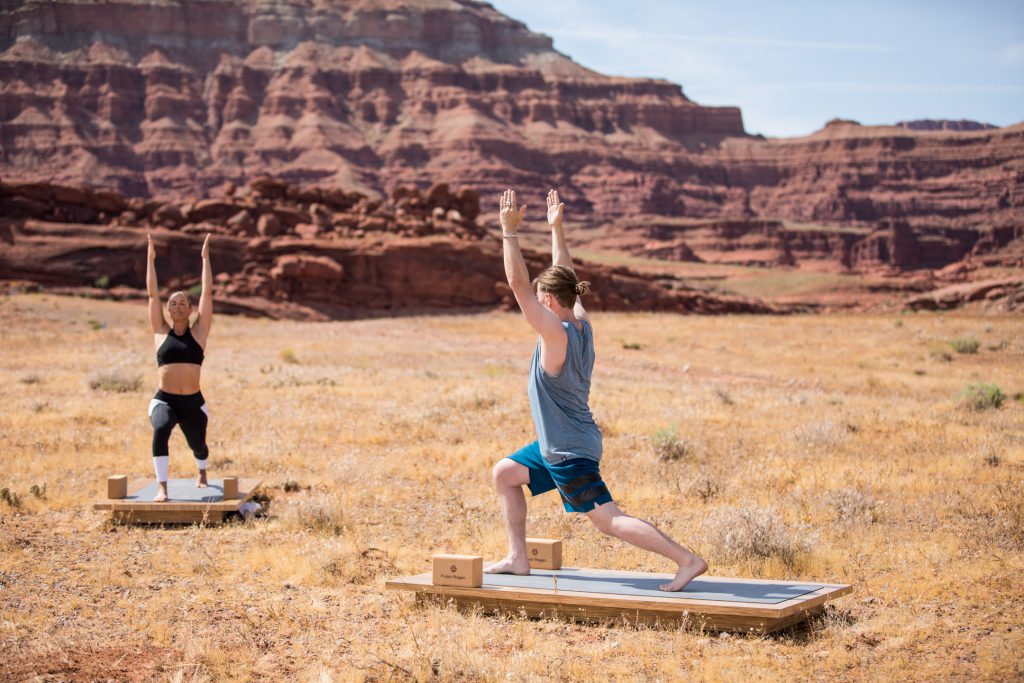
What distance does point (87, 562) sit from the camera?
325 inches

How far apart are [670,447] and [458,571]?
6.18m

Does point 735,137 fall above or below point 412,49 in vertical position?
below

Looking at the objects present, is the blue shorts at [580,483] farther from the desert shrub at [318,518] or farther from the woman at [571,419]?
the desert shrub at [318,518]

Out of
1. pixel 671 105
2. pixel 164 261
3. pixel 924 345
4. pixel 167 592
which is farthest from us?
pixel 671 105

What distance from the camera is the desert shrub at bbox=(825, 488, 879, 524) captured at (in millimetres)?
9227

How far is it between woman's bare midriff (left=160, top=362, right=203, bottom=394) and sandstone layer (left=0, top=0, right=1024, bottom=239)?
115m

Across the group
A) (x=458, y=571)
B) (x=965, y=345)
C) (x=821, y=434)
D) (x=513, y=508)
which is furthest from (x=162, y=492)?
(x=965, y=345)

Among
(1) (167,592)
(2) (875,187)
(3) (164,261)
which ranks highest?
(2) (875,187)

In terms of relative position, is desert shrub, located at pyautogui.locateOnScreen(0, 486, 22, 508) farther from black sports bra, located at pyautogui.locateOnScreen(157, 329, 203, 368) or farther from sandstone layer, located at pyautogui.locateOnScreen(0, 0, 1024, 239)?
sandstone layer, located at pyautogui.locateOnScreen(0, 0, 1024, 239)

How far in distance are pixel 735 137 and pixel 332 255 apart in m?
142

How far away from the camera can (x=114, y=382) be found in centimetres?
1808

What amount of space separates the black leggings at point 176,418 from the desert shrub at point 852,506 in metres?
6.25

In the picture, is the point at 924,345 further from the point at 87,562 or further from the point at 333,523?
the point at 87,562

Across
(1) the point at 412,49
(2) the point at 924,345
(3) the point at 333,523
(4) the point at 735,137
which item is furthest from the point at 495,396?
(4) the point at 735,137
